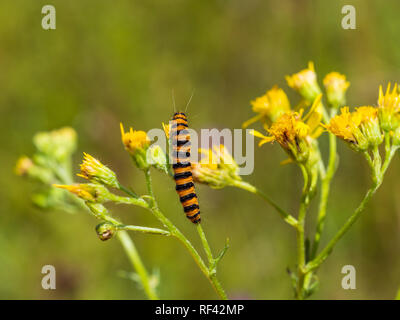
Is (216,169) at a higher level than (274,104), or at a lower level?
lower

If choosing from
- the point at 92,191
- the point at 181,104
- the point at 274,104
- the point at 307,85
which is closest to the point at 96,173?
the point at 92,191

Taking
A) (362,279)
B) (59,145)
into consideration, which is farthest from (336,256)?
(59,145)

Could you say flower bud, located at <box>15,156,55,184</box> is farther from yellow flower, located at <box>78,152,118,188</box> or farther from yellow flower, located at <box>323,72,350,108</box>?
yellow flower, located at <box>323,72,350,108</box>

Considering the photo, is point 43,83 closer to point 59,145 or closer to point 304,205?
point 59,145

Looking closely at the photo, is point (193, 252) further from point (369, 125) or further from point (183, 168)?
point (369, 125)

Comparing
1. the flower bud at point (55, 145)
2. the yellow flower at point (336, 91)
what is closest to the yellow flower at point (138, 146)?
the yellow flower at point (336, 91)
